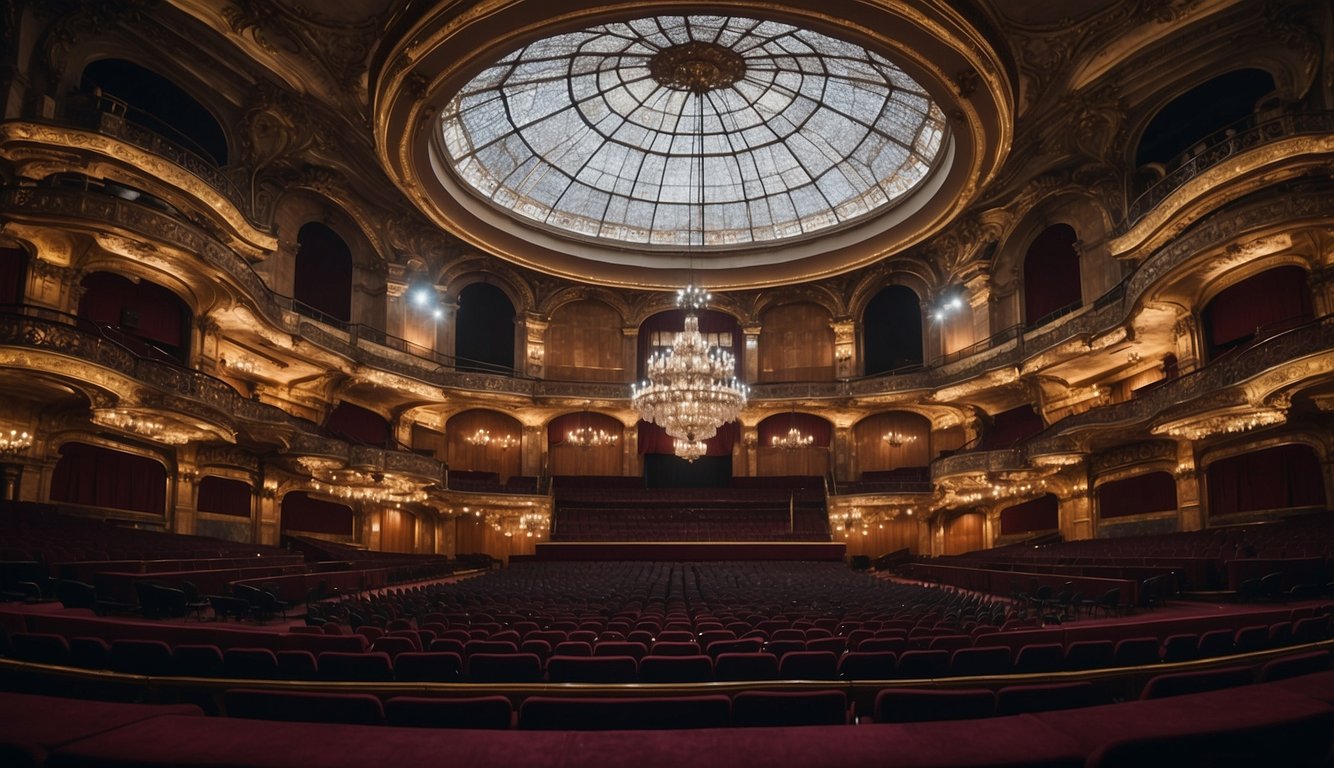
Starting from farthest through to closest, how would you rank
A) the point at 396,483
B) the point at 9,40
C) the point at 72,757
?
1. the point at 396,483
2. the point at 9,40
3. the point at 72,757

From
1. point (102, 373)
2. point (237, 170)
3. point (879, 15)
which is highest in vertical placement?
point (879, 15)

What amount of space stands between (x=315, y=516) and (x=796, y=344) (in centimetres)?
1947

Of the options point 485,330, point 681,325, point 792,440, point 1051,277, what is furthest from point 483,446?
point 1051,277

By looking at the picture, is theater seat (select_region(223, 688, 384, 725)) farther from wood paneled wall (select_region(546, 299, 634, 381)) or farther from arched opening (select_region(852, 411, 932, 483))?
wood paneled wall (select_region(546, 299, 634, 381))

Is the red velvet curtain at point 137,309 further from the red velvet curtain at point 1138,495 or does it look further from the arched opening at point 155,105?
the red velvet curtain at point 1138,495

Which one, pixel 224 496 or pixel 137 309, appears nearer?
pixel 137 309

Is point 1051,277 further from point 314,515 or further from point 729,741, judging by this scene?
point 729,741

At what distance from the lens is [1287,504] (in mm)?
16047

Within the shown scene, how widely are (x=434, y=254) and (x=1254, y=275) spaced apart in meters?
25.0

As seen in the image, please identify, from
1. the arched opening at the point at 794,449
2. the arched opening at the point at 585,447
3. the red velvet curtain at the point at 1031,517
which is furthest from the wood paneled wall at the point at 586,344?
the red velvet curtain at the point at 1031,517

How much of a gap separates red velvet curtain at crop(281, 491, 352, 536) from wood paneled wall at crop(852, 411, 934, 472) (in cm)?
1942

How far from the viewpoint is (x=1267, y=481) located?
16.6m

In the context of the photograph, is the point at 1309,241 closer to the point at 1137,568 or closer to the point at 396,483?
the point at 1137,568

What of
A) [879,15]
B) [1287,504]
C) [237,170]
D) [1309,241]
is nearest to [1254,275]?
[1309,241]
